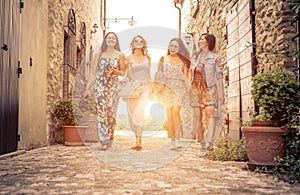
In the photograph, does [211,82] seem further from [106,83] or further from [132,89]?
[106,83]

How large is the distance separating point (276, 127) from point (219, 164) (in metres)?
0.91

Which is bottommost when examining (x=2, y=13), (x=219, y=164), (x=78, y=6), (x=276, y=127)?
(x=219, y=164)

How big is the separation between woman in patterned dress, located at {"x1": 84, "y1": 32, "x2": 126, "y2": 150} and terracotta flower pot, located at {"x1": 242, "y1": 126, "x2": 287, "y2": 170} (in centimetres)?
249

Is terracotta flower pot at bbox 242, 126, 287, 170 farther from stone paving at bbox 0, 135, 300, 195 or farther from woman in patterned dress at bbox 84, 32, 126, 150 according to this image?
woman in patterned dress at bbox 84, 32, 126, 150

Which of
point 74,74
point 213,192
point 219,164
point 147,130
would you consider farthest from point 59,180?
point 147,130

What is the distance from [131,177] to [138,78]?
2634mm

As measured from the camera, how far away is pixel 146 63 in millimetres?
5426

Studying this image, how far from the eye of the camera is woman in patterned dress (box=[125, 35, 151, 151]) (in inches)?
209

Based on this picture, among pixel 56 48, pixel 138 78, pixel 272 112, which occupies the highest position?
pixel 56 48

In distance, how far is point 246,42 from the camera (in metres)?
4.59

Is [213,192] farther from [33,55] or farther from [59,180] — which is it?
[33,55]

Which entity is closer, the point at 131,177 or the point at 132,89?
the point at 131,177

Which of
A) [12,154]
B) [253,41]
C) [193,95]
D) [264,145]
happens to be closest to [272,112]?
[264,145]

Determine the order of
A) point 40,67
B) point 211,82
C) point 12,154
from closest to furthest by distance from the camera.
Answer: point 12,154, point 211,82, point 40,67
